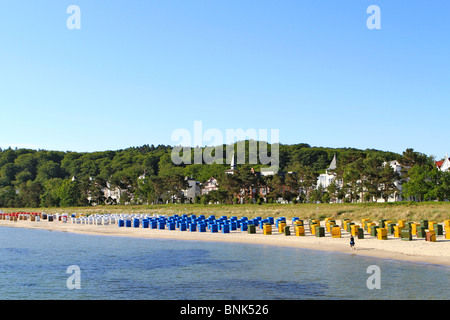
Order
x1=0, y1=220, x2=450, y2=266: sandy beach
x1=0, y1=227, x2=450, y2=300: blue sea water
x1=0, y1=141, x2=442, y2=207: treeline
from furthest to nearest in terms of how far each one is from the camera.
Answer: x1=0, y1=141, x2=442, y2=207: treeline
x1=0, y1=220, x2=450, y2=266: sandy beach
x1=0, y1=227, x2=450, y2=300: blue sea water

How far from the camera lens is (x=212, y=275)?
85.0ft

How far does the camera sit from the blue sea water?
69.9ft

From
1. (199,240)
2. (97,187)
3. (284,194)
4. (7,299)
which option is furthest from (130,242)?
(97,187)

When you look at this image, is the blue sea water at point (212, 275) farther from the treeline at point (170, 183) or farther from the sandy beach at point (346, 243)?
the treeline at point (170, 183)

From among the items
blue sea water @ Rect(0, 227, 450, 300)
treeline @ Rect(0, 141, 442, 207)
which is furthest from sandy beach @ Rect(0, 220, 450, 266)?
treeline @ Rect(0, 141, 442, 207)

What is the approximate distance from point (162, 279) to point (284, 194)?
70.0m

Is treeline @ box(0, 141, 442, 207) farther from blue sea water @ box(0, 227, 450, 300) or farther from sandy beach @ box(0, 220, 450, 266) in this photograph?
blue sea water @ box(0, 227, 450, 300)

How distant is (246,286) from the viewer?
902 inches

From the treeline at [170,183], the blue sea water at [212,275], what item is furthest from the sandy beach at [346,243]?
the treeline at [170,183]

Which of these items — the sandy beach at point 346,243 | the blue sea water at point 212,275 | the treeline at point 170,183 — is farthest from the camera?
the treeline at point 170,183

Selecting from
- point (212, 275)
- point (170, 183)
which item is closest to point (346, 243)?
point (212, 275)

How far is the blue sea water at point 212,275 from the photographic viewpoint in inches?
838

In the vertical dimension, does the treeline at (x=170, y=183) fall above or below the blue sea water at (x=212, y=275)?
above

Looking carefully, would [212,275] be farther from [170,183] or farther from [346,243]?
[170,183]
